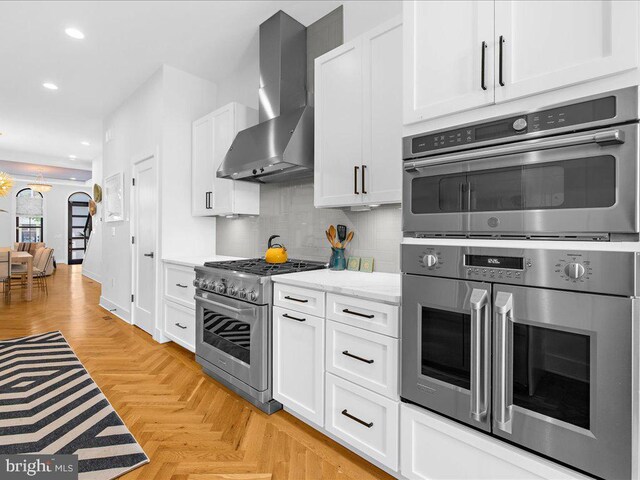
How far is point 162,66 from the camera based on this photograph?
3828 mm

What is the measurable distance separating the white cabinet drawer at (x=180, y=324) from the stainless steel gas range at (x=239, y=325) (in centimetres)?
34

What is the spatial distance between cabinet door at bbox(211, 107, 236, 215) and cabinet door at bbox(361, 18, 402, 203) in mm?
1677

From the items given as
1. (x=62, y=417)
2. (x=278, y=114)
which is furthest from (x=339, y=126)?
(x=62, y=417)

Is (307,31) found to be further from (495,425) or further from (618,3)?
(495,425)

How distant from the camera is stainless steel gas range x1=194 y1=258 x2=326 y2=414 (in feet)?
7.54

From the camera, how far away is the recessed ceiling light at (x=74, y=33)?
10.6 feet

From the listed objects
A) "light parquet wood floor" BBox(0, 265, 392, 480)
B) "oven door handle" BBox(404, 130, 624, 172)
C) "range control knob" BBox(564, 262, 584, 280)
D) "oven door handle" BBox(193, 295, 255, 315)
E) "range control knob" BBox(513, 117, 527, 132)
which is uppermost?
"range control knob" BBox(513, 117, 527, 132)

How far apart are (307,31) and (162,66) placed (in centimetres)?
178

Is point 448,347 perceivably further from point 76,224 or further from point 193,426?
point 76,224

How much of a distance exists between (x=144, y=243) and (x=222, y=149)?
161cm

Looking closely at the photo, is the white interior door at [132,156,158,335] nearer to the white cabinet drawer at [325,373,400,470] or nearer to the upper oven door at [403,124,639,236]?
the white cabinet drawer at [325,373,400,470]

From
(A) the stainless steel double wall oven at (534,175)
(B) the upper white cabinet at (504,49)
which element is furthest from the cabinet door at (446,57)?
(A) the stainless steel double wall oven at (534,175)

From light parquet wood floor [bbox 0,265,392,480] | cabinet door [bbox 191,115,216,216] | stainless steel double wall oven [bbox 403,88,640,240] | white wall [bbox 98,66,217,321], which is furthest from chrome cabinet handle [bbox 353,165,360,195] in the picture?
white wall [bbox 98,66,217,321]

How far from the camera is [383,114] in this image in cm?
205
